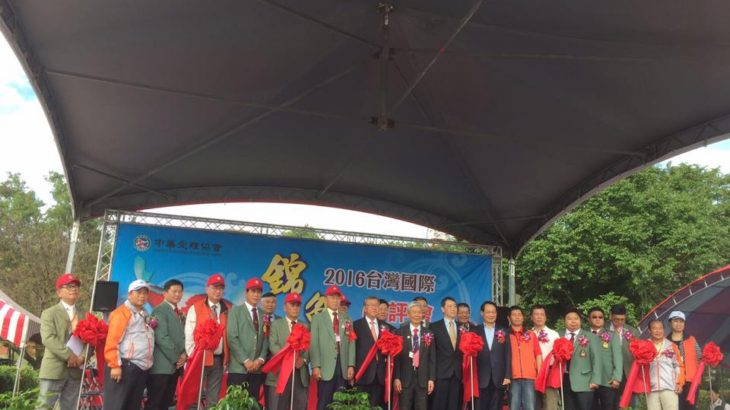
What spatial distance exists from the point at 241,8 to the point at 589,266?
48.2 feet

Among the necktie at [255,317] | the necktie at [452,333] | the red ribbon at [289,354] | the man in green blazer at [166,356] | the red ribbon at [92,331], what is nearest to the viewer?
the red ribbon at [92,331]

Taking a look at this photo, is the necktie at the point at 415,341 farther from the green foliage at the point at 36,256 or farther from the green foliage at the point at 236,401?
the green foliage at the point at 36,256

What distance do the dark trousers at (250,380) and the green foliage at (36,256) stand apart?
16.5 m

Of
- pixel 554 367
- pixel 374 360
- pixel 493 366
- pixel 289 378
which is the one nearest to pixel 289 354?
pixel 289 378

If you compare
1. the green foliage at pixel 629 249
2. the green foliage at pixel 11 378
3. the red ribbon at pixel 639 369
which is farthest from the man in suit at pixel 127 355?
the green foliage at pixel 629 249

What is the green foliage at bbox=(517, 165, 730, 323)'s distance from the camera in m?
16.0

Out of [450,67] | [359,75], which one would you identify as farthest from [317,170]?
[450,67]

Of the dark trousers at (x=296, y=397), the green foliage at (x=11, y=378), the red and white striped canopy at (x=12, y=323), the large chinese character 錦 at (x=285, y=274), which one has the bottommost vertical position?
the green foliage at (x=11, y=378)

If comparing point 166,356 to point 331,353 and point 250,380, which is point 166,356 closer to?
point 250,380

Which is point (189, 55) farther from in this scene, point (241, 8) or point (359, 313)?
point (359, 313)

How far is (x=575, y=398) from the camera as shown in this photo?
525cm

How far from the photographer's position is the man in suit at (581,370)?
5184 millimetres

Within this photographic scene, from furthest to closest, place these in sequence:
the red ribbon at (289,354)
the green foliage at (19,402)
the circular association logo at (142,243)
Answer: the circular association logo at (142,243), the red ribbon at (289,354), the green foliage at (19,402)

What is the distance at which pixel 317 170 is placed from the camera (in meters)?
7.77
